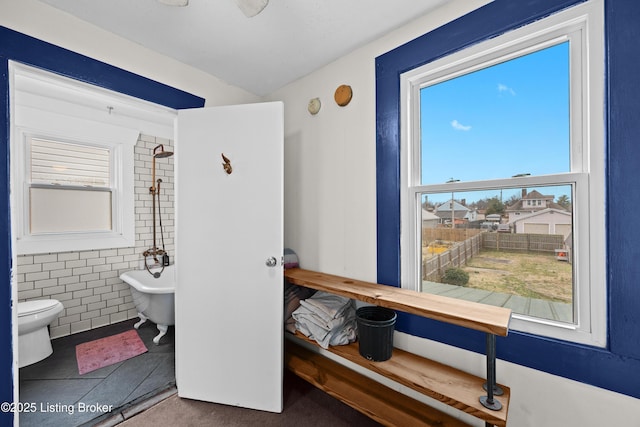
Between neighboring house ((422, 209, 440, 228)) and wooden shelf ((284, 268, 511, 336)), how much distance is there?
41cm

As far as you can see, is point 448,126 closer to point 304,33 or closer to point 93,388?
point 304,33

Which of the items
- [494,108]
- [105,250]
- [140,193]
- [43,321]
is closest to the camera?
[494,108]

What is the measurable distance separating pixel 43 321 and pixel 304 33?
3.02 metres

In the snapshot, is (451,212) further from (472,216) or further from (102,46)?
(102,46)

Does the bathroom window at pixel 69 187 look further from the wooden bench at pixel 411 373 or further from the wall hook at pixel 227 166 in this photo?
the wooden bench at pixel 411 373

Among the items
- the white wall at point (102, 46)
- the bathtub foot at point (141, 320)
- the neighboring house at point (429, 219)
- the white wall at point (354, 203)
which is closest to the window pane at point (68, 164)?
the bathtub foot at point (141, 320)

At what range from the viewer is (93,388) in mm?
1916

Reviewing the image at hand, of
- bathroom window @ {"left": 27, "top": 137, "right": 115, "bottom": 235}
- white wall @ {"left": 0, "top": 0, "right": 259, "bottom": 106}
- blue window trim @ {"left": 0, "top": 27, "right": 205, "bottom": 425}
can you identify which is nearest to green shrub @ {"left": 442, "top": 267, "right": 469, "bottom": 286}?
white wall @ {"left": 0, "top": 0, "right": 259, "bottom": 106}

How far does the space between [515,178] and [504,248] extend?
362 mm

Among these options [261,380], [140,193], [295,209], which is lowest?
[261,380]

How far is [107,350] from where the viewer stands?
8.02 ft

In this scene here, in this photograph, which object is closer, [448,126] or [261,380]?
[448,126]

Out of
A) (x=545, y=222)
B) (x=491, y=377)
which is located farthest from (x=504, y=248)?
(x=491, y=377)

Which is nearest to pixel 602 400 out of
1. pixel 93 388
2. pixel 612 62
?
pixel 612 62
